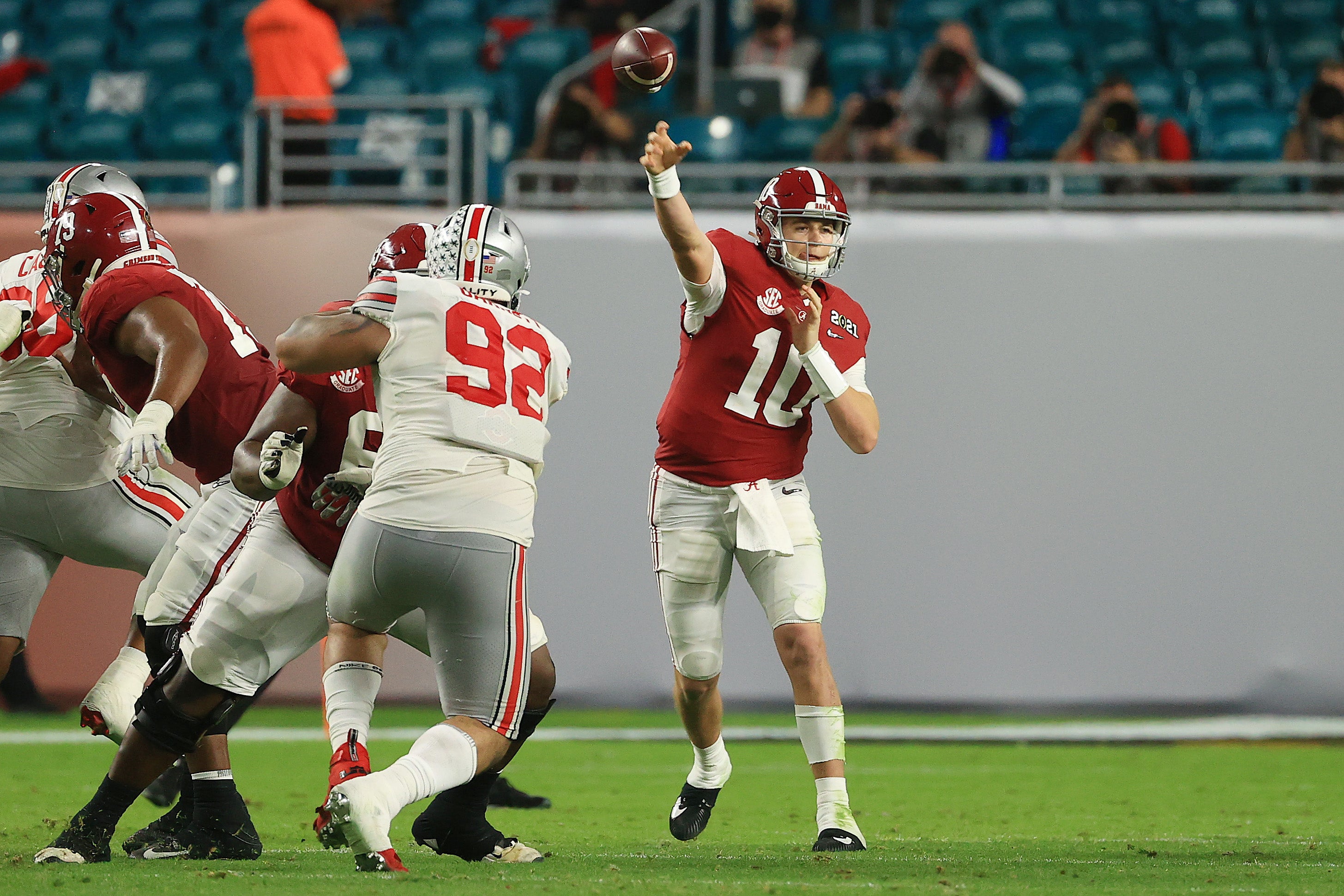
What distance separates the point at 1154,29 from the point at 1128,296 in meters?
3.25

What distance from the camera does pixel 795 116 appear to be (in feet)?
31.7

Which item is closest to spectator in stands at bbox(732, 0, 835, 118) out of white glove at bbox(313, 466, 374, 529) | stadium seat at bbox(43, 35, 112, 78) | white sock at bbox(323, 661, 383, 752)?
stadium seat at bbox(43, 35, 112, 78)

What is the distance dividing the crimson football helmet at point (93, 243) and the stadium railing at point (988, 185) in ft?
12.3

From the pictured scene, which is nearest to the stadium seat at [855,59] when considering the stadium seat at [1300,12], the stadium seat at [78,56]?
the stadium seat at [1300,12]

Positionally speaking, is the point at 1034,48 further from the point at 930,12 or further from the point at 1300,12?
the point at 1300,12

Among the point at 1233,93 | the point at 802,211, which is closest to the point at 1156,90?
the point at 1233,93

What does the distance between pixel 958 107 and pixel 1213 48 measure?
2.17m

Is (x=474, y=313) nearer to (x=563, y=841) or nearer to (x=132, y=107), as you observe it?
(x=563, y=841)

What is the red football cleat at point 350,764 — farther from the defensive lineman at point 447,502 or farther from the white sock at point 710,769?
the white sock at point 710,769

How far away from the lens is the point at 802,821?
211 inches

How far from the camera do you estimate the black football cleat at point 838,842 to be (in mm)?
4348

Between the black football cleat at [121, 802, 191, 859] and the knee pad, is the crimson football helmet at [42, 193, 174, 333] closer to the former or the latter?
the knee pad

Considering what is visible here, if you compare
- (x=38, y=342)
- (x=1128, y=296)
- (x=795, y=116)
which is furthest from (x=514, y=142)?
(x=38, y=342)

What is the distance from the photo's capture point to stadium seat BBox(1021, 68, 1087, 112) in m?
9.72
